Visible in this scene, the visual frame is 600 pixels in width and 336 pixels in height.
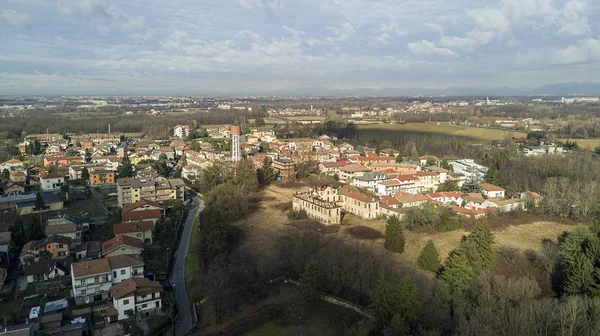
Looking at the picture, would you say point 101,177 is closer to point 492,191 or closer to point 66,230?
point 66,230

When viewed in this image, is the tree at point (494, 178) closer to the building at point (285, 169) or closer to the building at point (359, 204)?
the building at point (359, 204)

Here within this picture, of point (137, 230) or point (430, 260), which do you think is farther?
point (137, 230)

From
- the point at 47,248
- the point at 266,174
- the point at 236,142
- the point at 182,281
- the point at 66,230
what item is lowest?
the point at 182,281

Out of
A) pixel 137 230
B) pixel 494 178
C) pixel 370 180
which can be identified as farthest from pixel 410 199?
pixel 137 230

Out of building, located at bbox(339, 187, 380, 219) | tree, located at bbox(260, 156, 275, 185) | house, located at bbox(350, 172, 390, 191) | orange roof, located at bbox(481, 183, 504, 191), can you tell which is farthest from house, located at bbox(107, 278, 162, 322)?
orange roof, located at bbox(481, 183, 504, 191)

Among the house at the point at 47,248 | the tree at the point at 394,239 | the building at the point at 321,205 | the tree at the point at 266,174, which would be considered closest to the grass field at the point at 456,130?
the tree at the point at 266,174
